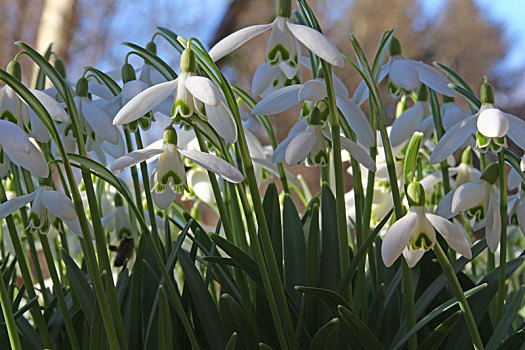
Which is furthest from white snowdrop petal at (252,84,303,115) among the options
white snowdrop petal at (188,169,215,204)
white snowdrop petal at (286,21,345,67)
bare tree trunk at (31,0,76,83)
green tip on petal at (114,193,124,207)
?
bare tree trunk at (31,0,76,83)

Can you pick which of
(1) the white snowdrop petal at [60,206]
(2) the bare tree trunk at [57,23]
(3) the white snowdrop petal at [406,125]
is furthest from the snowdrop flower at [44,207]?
(2) the bare tree trunk at [57,23]

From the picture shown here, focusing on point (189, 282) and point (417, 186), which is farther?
point (189, 282)

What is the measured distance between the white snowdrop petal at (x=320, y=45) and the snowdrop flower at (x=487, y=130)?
198 mm

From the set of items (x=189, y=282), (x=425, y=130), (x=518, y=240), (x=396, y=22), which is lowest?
(x=518, y=240)

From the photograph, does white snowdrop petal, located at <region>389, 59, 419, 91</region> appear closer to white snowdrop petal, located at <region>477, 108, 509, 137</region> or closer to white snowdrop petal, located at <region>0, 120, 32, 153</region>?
white snowdrop petal, located at <region>477, 108, 509, 137</region>

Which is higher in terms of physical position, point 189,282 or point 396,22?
point 396,22

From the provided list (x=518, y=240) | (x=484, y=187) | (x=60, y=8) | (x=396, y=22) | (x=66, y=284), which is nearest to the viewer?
(x=484, y=187)

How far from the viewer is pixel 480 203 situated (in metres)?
0.79

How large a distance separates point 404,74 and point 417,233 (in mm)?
293

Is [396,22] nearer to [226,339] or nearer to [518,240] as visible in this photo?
[518,240]

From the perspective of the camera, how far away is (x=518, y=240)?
175cm

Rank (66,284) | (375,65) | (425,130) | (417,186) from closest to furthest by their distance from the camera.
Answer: (417,186), (375,65), (425,130), (66,284)

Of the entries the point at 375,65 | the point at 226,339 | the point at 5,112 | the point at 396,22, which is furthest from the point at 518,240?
the point at 396,22

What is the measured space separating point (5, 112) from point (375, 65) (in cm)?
48
